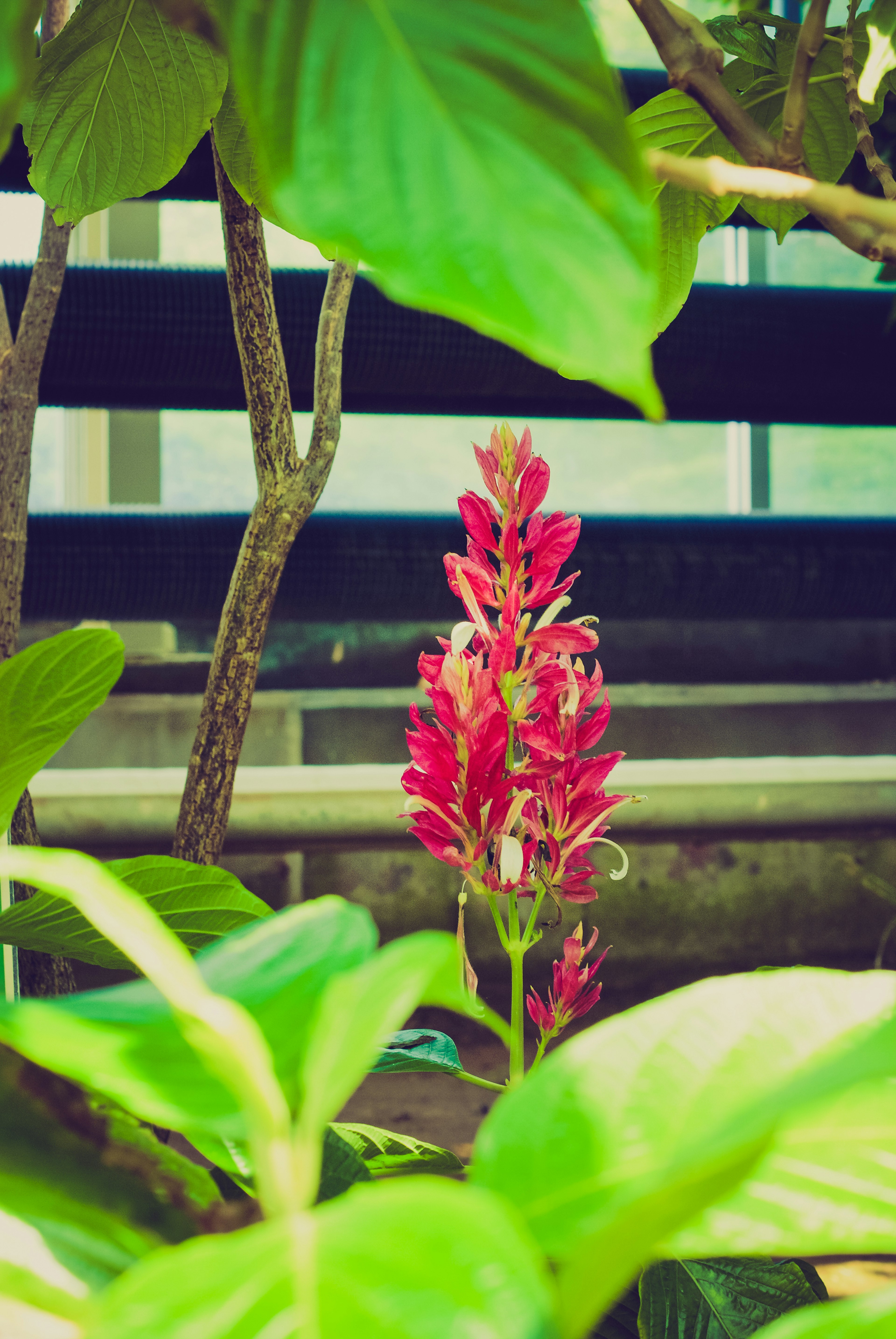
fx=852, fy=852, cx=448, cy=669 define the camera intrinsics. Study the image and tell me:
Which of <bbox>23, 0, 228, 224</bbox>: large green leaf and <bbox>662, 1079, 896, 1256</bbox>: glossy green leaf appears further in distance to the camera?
<bbox>23, 0, 228, 224</bbox>: large green leaf

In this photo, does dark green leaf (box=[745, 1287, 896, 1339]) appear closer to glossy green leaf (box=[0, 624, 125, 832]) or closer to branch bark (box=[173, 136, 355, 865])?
glossy green leaf (box=[0, 624, 125, 832])

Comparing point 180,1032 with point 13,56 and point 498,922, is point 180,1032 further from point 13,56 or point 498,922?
point 498,922

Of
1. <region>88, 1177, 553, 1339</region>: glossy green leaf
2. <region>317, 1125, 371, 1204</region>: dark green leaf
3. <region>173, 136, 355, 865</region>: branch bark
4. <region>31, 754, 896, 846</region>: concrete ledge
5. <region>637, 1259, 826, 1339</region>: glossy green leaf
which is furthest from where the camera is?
<region>31, 754, 896, 846</region>: concrete ledge

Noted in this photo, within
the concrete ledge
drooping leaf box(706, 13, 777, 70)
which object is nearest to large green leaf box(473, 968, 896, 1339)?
drooping leaf box(706, 13, 777, 70)

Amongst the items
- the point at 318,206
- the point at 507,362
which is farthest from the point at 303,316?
the point at 318,206

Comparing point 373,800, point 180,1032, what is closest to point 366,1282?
point 180,1032

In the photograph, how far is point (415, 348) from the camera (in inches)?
44.4

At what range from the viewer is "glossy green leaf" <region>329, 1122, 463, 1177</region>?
31 cm

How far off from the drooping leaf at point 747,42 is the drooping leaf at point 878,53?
12cm

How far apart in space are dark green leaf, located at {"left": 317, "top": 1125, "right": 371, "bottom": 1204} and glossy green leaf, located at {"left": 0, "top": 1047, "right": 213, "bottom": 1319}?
4cm

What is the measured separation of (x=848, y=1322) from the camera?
0.13 m

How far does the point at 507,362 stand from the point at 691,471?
128cm

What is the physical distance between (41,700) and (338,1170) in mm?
174

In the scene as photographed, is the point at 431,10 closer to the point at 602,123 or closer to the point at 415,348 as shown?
the point at 602,123
